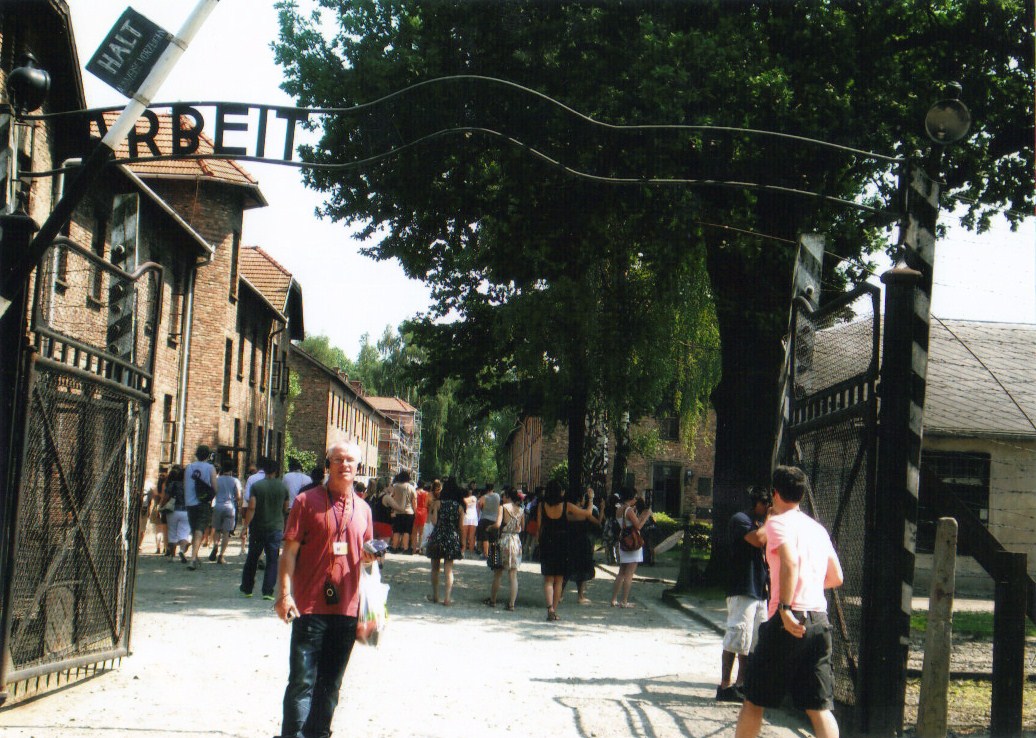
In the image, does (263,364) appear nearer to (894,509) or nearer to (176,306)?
(176,306)

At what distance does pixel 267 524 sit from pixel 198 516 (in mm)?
4819

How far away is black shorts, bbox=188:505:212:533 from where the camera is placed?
18.5 metres

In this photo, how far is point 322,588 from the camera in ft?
20.3

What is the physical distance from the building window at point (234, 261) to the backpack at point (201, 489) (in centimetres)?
1855

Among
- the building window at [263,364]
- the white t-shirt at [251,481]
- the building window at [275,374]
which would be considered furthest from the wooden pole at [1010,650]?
the building window at [275,374]

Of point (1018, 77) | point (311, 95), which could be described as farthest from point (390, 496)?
point (1018, 77)

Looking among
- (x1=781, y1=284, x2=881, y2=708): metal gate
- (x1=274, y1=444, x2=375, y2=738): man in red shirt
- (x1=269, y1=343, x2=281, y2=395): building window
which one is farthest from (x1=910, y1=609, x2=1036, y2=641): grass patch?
(x1=269, y1=343, x2=281, y2=395): building window

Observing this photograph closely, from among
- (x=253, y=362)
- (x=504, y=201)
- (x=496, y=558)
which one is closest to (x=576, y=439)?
(x=253, y=362)

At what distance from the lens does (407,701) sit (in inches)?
327

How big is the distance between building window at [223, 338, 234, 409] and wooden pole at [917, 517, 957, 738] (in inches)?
1209

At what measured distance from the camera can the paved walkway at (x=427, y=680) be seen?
741cm

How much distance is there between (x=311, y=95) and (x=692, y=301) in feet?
27.3

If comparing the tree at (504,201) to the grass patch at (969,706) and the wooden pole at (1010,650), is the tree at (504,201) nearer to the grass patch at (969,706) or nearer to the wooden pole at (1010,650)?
the wooden pole at (1010,650)

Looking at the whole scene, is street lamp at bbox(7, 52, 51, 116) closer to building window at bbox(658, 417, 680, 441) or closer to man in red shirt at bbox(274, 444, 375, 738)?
man in red shirt at bbox(274, 444, 375, 738)
